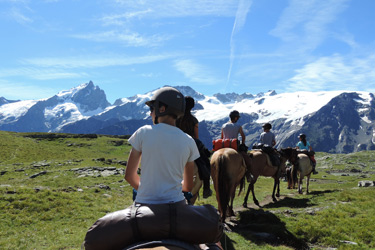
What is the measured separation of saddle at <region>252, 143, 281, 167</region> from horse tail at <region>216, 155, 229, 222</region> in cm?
711

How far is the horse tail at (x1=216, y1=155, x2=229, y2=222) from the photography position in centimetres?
1227

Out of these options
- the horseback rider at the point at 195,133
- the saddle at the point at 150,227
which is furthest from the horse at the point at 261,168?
the saddle at the point at 150,227

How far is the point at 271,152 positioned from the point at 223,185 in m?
8.18

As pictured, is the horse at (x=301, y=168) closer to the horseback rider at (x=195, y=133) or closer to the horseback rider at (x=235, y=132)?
the horseback rider at (x=235, y=132)

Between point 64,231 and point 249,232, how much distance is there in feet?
29.6

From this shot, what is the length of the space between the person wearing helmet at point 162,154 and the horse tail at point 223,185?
27.8ft

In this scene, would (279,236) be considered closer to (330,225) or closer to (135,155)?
(330,225)

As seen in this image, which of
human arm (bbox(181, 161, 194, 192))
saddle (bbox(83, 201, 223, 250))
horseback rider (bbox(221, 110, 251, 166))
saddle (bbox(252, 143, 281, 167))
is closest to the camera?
saddle (bbox(83, 201, 223, 250))

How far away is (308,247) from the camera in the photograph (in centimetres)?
1080

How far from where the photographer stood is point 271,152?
19234mm

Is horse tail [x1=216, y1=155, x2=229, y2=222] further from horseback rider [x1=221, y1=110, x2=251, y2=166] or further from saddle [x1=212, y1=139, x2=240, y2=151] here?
horseback rider [x1=221, y1=110, x2=251, y2=166]

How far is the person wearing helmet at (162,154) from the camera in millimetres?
4129

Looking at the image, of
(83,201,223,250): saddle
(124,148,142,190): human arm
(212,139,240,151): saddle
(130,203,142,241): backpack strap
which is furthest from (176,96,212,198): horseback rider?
(130,203,142,241): backpack strap

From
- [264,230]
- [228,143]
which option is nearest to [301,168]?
[228,143]
